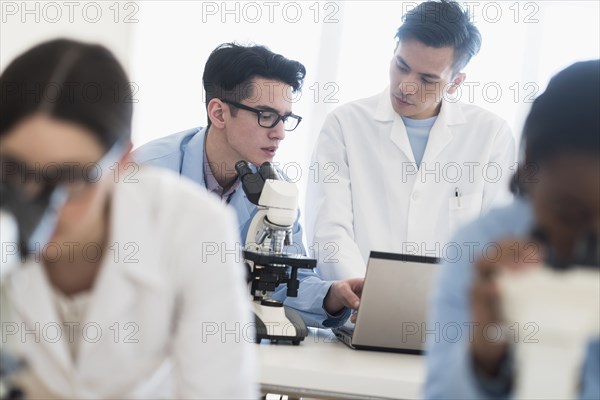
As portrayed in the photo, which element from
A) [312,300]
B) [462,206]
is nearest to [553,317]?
[312,300]

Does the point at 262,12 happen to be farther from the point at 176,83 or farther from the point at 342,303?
the point at 342,303

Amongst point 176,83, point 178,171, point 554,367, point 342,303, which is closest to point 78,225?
point 554,367

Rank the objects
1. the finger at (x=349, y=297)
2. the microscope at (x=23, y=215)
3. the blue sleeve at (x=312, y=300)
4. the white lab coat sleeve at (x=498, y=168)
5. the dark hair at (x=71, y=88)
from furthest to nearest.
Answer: the white lab coat sleeve at (x=498, y=168) → the blue sleeve at (x=312, y=300) → the finger at (x=349, y=297) → the dark hair at (x=71, y=88) → the microscope at (x=23, y=215)

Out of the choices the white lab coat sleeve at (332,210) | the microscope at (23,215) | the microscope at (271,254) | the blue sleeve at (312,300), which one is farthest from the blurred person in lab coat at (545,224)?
the white lab coat sleeve at (332,210)

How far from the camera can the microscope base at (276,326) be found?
2396 millimetres

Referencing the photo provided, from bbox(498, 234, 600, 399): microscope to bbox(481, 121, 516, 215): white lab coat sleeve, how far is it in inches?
92.1

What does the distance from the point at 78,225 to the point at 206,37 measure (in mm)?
4449

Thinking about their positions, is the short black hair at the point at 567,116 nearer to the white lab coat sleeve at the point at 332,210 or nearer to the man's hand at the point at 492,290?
the man's hand at the point at 492,290

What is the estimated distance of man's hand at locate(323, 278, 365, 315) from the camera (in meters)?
2.58

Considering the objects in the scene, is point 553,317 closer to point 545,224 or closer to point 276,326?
point 545,224

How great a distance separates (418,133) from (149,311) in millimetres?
2033

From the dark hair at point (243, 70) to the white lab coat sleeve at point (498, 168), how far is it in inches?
33.3

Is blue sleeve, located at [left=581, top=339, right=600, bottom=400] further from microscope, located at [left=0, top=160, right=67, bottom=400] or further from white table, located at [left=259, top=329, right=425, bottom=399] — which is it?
microscope, located at [left=0, top=160, right=67, bottom=400]

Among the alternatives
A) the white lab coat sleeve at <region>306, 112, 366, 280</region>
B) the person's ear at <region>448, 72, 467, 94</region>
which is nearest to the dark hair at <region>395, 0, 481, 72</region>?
the person's ear at <region>448, 72, 467, 94</region>
